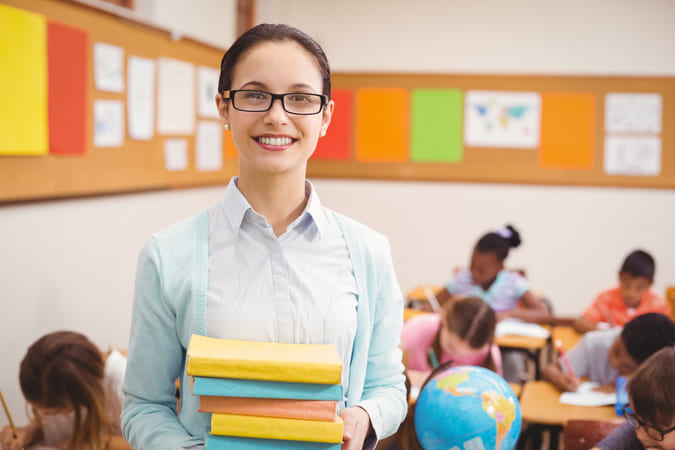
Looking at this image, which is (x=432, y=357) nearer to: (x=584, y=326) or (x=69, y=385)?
(x=584, y=326)

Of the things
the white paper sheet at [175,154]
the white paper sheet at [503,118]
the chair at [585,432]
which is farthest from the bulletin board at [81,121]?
the white paper sheet at [503,118]

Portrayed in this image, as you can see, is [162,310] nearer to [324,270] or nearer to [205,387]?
[205,387]

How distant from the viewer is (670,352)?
2.01m

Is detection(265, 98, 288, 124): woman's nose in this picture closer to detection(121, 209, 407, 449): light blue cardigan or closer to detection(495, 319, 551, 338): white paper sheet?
detection(121, 209, 407, 449): light blue cardigan

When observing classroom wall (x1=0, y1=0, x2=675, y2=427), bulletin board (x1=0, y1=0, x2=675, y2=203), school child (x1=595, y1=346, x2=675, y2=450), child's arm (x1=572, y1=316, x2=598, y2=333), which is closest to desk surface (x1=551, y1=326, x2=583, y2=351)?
child's arm (x1=572, y1=316, x2=598, y2=333)

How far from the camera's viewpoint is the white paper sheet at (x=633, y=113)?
591 centimetres

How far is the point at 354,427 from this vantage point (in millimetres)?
1037

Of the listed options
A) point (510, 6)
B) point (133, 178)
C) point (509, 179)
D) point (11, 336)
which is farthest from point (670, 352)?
point (510, 6)

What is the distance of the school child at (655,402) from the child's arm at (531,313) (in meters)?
2.12

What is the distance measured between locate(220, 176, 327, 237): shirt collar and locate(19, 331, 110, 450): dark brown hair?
150cm

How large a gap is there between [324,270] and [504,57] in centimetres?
545

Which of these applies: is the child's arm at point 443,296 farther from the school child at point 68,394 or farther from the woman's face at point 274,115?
the woman's face at point 274,115

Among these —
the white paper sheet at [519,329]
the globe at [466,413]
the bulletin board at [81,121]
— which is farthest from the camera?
the white paper sheet at [519,329]

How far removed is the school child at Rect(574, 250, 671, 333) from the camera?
4.08 meters
